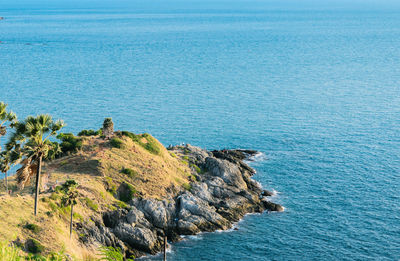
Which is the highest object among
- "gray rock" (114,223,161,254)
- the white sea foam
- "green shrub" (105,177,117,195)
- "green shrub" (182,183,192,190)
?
Result: "green shrub" (105,177,117,195)

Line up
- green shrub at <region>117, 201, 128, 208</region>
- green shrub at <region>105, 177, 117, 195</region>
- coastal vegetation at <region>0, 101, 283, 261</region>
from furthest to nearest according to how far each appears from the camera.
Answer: green shrub at <region>105, 177, 117, 195</region> < green shrub at <region>117, 201, 128, 208</region> < coastal vegetation at <region>0, 101, 283, 261</region>

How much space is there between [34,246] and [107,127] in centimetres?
3925

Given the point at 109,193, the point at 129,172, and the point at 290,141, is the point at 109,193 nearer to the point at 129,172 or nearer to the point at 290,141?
the point at 129,172

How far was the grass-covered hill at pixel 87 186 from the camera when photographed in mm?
68500

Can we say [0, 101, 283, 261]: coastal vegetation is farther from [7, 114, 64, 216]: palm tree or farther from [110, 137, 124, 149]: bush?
[7, 114, 64, 216]: palm tree

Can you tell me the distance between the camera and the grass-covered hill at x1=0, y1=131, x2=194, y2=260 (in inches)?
2697

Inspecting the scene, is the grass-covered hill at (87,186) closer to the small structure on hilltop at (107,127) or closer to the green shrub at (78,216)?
the green shrub at (78,216)

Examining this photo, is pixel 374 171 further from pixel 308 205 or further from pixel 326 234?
pixel 326 234

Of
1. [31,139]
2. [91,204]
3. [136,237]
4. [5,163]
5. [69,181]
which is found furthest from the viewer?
[91,204]

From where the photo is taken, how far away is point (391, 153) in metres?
125

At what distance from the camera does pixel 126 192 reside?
3472 inches

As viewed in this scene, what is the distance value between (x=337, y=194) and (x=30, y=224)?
203 ft

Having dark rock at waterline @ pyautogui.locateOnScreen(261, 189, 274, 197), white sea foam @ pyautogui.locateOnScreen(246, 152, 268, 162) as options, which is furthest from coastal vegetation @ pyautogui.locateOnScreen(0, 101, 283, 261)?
white sea foam @ pyautogui.locateOnScreen(246, 152, 268, 162)

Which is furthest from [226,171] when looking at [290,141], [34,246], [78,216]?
[34,246]
